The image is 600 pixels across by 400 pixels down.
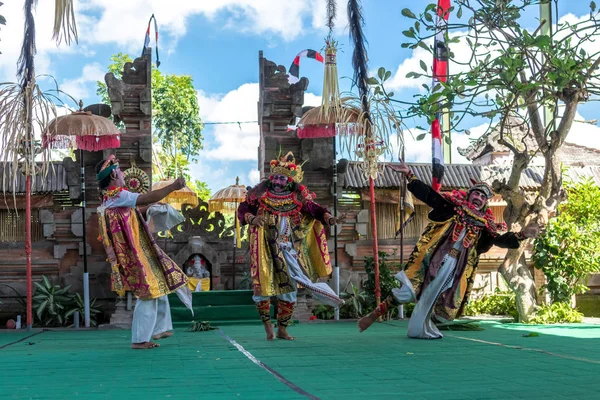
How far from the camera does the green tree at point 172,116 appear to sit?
84.2 feet

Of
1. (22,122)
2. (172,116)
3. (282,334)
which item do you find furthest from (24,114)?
(172,116)

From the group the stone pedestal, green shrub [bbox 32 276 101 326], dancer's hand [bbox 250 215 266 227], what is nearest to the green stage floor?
dancer's hand [bbox 250 215 266 227]

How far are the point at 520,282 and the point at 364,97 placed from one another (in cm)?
331

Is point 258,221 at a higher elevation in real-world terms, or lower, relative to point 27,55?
lower

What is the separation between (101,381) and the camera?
4996 mm

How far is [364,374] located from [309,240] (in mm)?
3481

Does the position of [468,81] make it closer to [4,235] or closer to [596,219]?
[596,219]

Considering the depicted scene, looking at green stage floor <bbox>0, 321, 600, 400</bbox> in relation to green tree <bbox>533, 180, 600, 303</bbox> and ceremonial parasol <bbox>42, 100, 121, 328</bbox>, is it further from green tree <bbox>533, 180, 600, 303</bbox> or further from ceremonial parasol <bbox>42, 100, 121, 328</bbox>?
ceremonial parasol <bbox>42, 100, 121, 328</bbox>

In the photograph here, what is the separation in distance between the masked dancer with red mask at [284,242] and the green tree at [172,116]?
1720cm

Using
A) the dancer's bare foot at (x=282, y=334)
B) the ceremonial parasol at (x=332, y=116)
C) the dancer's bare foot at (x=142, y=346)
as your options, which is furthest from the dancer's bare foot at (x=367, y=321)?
the ceremonial parasol at (x=332, y=116)

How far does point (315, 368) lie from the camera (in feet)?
18.2

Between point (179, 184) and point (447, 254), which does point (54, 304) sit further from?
point (447, 254)

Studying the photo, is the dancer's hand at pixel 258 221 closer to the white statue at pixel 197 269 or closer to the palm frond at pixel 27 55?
the palm frond at pixel 27 55

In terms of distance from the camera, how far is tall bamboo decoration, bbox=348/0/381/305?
10797 mm
